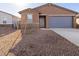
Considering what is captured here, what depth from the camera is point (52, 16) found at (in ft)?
77.1

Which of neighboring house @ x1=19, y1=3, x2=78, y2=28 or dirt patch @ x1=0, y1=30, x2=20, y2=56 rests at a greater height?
neighboring house @ x1=19, y1=3, x2=78, y2=28

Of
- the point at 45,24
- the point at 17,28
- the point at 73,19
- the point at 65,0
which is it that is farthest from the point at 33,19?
the point at 65,0

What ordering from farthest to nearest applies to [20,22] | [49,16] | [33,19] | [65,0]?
[49,16] < [33,19] < [20,22] < [65,0]

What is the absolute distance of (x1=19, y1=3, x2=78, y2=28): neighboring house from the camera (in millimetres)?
21625

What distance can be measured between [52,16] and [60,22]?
69.9 inches

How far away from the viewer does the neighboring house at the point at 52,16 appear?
21625 millimetres

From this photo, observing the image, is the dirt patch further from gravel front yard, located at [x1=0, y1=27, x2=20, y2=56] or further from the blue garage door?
the blue garage door

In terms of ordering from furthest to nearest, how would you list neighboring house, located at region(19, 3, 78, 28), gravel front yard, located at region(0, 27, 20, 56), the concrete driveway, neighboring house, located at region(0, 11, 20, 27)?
neighboring house, located at region(19, 3, 78, 28) < neighboring house, located at region(0, 11, 20, 27) < the concrete driveway < gravel front yard, located at region(0, 27, 20, 56)

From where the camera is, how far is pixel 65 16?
76.5 feet

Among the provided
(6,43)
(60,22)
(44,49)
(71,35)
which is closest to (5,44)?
(6,43)

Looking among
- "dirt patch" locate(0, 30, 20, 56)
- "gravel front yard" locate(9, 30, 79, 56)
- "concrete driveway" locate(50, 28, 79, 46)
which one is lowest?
"gravel front yard" locate(9, 30, 79, 56)

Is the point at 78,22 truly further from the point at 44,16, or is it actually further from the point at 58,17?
the point at 44,16

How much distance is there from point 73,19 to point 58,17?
6.49 ft

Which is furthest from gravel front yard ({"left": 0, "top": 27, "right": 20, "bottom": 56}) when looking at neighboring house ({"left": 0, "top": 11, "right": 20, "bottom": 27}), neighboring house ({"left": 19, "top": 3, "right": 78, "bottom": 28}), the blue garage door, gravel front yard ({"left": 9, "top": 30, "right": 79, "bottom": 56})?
the blue garage door
